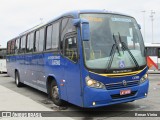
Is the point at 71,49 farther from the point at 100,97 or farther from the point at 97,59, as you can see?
the point at 100,97

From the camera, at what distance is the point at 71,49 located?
7.96 meters

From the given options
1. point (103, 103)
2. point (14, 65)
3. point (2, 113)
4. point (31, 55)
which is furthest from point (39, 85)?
point (14, 65)

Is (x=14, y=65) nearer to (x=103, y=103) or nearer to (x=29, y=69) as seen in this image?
(x=29, y=69)

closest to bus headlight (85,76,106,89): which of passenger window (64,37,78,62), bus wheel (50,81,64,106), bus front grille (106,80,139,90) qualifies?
bus front grille (106,80,139,90)

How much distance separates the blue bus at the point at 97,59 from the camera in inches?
287

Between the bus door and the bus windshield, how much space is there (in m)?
0.44

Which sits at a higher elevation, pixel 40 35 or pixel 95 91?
pixel 40 35

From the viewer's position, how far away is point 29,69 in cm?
1299

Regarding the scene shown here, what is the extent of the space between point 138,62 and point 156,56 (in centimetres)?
1990

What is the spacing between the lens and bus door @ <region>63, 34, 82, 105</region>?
24.8 feet

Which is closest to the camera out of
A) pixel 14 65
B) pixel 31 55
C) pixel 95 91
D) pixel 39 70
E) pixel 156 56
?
pixel 95 91

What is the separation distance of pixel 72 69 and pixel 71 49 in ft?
1.87

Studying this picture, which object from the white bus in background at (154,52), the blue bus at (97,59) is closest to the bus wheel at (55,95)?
the blue bus at (97,59)

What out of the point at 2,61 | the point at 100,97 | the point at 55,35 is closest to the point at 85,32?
the point at 100,97
